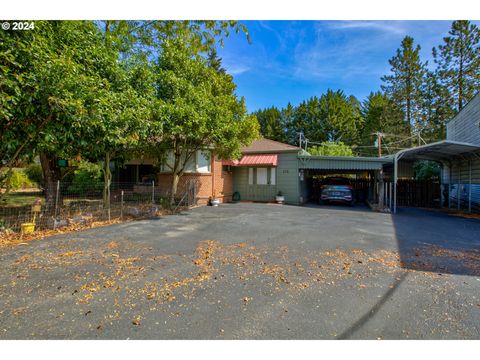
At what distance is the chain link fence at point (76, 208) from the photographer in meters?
6.60

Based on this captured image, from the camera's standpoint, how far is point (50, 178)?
8109 millimetres

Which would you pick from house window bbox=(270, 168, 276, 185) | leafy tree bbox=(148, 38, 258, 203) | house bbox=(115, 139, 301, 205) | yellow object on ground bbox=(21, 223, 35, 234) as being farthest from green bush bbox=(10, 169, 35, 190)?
house window bbox=(270, 168, 276, 185)

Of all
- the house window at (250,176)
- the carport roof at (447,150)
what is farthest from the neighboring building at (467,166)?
the house window at (250,176)

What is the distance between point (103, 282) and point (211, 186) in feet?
34.2

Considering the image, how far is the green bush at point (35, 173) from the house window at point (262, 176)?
14.4 meters

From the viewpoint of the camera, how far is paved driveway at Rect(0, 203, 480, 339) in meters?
2.44

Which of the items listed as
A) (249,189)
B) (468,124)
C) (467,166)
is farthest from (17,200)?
(468,124)

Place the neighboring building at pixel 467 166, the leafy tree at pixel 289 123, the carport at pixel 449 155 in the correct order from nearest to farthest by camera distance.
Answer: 1. the carport at pixel 449 155
2. the neighboring building at pixel 467 166
3. the leafy tree at pixel 289 123

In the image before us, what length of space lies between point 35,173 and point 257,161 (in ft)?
49.9

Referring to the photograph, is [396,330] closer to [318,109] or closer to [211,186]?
[211,186]

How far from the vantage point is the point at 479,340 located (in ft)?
7.54

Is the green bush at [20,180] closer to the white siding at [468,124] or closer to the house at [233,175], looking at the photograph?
the house at [233,175]

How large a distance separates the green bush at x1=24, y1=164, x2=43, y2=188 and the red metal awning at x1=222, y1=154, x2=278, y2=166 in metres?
12.4

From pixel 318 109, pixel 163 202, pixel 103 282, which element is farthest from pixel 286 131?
pixel 103 282
